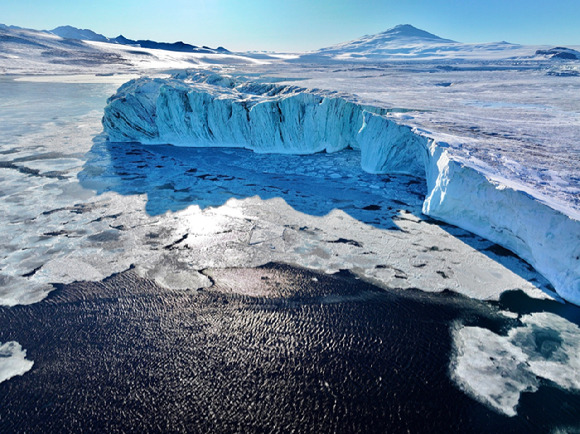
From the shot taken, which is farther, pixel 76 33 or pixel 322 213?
pixel 76 33

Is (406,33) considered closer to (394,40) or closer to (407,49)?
(394,40)

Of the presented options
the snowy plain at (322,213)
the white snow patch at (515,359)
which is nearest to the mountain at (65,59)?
the snowy plain at (322,213)

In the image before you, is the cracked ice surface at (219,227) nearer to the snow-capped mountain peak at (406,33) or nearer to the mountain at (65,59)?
the mountain at (65,59)

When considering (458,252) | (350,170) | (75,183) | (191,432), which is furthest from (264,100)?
(191,432)

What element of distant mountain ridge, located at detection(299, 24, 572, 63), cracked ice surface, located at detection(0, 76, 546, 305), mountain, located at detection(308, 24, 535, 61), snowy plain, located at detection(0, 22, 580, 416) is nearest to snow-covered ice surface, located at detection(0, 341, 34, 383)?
snowy plain, located at detection(0, 22, 580, 416)

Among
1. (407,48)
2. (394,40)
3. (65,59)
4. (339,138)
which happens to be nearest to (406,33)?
(394,40)

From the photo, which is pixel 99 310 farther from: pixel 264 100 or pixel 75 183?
pixel 264 100
